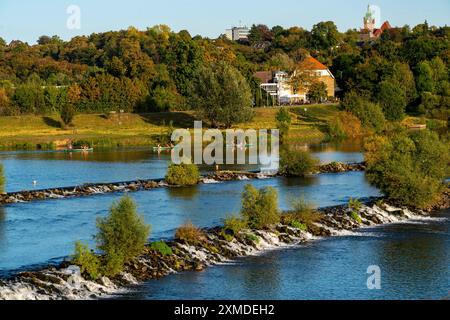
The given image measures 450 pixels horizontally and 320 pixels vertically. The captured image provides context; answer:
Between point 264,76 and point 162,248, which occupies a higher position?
point 264,76

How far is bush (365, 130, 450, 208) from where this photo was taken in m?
46.9

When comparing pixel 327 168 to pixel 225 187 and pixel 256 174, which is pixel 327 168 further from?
pixel 225 187

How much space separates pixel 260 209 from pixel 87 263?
1079cm

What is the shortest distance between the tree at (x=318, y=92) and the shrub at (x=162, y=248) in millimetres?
89592

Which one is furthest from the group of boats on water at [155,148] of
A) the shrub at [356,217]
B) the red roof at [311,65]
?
the red roof at [311,65]

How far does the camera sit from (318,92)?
122 meters

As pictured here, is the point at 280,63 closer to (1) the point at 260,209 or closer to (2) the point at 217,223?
(2) the point at 217,223

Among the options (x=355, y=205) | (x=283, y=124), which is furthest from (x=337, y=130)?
(x=355, y=205)

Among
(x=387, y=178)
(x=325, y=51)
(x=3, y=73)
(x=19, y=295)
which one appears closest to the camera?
(x=19, y=295)

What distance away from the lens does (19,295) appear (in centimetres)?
2922

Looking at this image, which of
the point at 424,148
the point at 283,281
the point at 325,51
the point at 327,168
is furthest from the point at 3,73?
the point at 283,281

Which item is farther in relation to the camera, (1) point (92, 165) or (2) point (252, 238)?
(1) point (92, 165)

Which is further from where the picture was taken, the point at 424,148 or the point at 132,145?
the point at 132,145

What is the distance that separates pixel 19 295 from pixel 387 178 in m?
24.8
